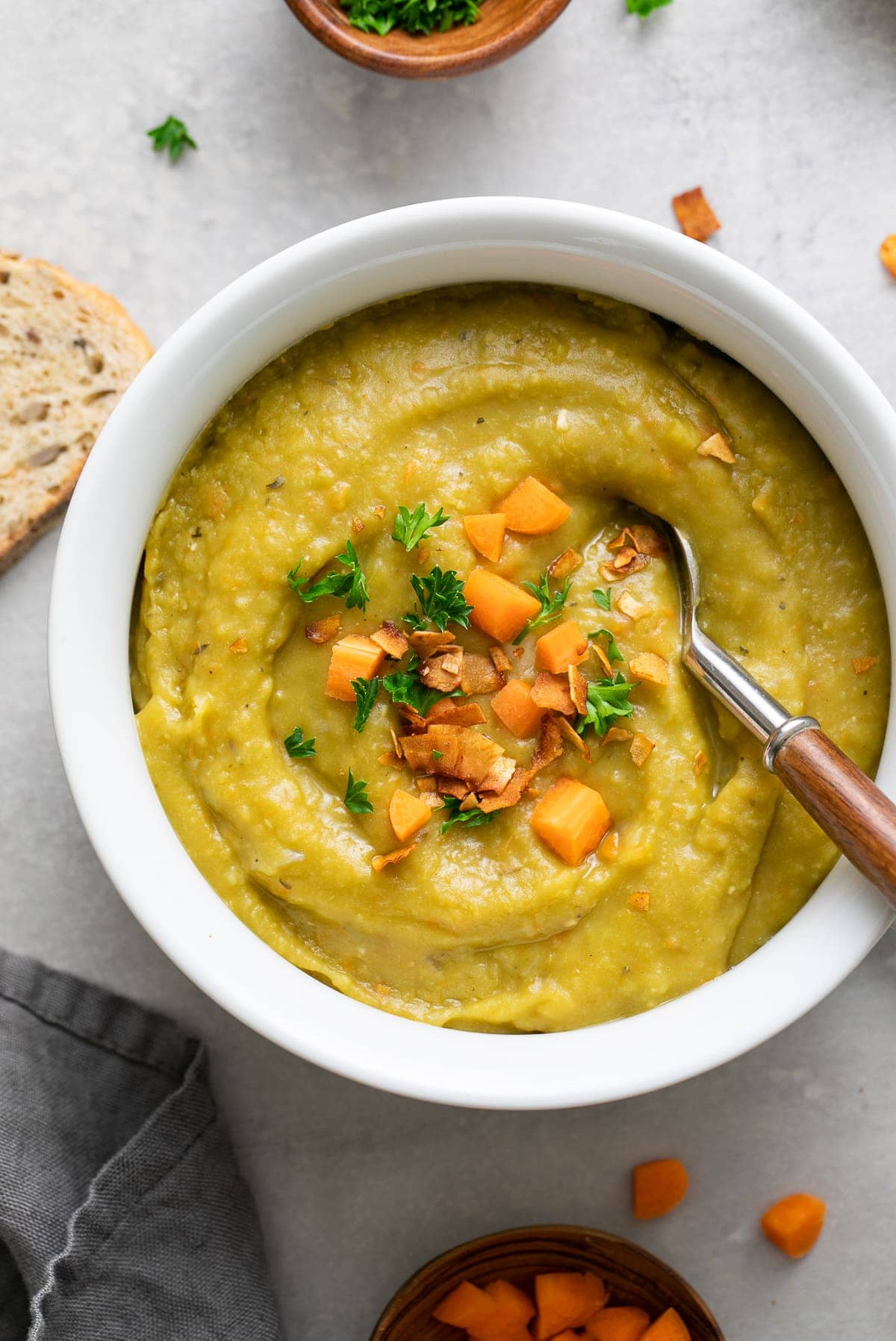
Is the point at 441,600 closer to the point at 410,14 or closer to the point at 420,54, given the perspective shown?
the point at 420,54

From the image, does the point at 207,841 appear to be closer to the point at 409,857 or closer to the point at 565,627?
the point at 409,857

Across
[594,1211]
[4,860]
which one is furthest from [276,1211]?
[4,860]

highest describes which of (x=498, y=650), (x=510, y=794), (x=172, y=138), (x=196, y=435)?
(x=172, y=138)

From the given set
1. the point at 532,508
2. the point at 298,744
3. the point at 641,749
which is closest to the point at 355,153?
the point at 532,508

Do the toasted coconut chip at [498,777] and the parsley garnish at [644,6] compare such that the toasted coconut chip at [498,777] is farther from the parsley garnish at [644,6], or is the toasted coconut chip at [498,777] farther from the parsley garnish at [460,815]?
the parsley garnish at [644,6]

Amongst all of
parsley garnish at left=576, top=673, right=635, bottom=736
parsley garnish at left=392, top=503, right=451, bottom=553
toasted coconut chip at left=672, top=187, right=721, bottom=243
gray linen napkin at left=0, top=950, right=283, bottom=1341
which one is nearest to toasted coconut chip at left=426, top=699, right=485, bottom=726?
parsley garnish at left=576, top=673, right=635, bottom=736

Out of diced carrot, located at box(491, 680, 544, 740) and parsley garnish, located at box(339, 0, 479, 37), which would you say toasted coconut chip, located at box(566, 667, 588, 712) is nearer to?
diced carrot, located at box(491, 680, 544, 740)
